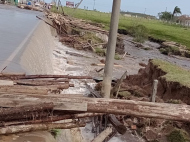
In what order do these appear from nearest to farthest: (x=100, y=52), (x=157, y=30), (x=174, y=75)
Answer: (x=174, y=75)
(x=100, y=52)
(x=157, y=30)

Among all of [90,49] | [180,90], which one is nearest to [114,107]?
[180,90]

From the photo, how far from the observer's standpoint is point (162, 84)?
12.9 metres

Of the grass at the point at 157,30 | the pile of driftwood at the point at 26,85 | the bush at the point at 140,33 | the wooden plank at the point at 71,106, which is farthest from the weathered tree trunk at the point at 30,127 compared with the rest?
the grass at the point at 157,30

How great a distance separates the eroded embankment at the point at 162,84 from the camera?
458 inches

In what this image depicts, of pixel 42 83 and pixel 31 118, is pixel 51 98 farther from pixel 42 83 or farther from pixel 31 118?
pixel 42 83

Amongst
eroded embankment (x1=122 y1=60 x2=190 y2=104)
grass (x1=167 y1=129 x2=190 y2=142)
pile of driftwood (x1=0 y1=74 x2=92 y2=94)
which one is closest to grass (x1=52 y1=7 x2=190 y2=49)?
eroded embankment (x1=122 y1=60 x2=190 y2=104)

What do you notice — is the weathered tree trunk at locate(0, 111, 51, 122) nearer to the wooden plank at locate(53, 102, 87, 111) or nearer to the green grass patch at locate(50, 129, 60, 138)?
the wooden plank at locate(53, 102, 87, 111)

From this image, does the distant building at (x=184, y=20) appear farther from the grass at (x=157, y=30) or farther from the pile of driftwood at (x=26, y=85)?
the pile of driftwood at (x=26, y=85)

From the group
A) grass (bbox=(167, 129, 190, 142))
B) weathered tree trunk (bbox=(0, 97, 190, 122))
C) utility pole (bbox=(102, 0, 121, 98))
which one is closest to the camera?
weathered tree trunk (bbox=(0, 97, 190, 122))

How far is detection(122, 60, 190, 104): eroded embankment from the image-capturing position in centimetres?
1163

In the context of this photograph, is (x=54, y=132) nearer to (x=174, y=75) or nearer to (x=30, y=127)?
(x=30, y=127)

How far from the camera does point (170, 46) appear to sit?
34375 mm

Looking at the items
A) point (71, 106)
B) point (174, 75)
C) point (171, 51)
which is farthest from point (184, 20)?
point (71, 106)

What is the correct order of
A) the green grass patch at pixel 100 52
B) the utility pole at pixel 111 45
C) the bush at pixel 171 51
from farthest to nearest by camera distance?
the bush at pixel 171 51 < the green grass patch at pixel 100 52 < the utility pole at pixel 111 45
